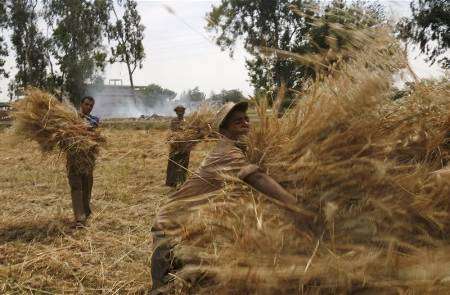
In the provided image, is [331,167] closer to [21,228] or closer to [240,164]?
[240,164]

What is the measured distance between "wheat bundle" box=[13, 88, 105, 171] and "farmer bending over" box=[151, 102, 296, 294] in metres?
3.63

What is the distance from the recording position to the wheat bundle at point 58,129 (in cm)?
634

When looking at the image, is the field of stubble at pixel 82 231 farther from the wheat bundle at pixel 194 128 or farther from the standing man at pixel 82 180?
the wheat bundle at pixel 194 128

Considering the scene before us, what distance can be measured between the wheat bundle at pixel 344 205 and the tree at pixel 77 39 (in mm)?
44228

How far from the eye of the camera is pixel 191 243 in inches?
98.3

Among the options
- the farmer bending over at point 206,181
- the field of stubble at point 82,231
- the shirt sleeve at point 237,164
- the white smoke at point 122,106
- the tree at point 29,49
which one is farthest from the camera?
the white smoke at point 122,106

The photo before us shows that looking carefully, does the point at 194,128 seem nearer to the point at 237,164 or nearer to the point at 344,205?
the point at 237,164

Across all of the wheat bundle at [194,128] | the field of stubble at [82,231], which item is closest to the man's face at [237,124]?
the field of stubble at [82,231]

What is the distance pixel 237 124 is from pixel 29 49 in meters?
44.6

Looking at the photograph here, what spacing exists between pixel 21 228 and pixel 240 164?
4434mm

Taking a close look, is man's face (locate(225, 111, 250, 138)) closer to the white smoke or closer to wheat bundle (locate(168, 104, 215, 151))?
wheat bundle (locate(168, 104, 215, 151))

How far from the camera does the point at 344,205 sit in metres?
2.25

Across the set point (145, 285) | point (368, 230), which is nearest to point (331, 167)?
point (368, 230)

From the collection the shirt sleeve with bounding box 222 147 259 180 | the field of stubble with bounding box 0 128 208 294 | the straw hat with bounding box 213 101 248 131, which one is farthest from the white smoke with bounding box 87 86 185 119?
the shirt sleeve with bounding box 222 147 259 180
